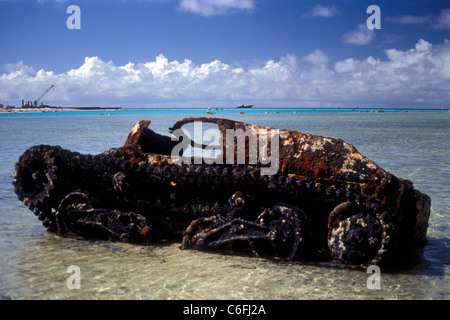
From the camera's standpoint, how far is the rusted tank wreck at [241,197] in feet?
13.3

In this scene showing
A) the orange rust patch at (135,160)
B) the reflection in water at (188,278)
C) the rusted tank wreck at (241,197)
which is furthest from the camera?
the orange rust patch at (135,160)

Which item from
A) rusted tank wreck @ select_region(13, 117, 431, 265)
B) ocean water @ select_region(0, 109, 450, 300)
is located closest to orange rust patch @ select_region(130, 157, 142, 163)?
rusted tank wreck @ select_region(13, 117, 431, 265)

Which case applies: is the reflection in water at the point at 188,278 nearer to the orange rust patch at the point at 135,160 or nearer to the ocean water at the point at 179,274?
the ocean water at the point at 179,274

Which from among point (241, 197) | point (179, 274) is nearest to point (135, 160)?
point (241, 197)

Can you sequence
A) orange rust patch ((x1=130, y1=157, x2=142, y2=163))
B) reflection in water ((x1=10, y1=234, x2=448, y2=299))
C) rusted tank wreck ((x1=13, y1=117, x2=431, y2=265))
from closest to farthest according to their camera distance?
reflection in water ((x1=10, y1=234, x2=448, y2=299))
rusted tank wreck ((x1=13, y1=117, x2=431, y2=265))
orange rust patch ((x1=130, y1=157, x2=142, y2=163))

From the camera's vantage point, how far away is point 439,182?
26.2 feet

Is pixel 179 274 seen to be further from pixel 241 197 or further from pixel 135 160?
pixel 135 160

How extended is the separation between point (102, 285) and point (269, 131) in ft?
7.41

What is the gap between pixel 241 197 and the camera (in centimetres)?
434

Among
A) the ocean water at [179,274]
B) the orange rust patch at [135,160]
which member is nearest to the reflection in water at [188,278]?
the ocean water at [179,274]

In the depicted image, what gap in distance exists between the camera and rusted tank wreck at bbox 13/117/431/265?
13.3ft

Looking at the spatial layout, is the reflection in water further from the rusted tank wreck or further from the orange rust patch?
the orange rust patch

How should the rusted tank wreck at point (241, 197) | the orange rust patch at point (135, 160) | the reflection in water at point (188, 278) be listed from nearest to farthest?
the reflection in water at point (188, 278) < the rusted tank wreck at point (241, 197) < the orange rust patch at point (135, 160)
